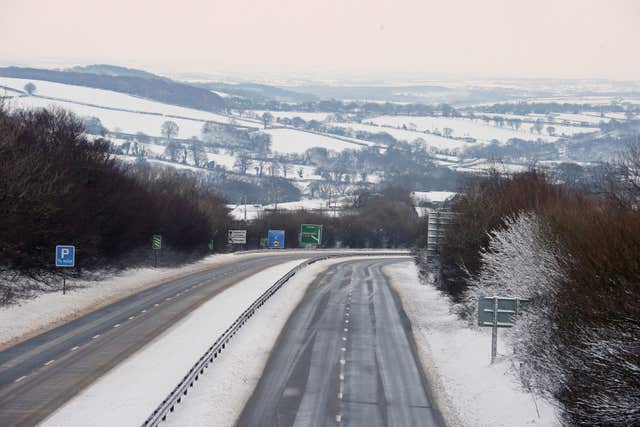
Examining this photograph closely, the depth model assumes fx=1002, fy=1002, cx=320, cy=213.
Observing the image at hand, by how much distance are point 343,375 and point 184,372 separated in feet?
18.5

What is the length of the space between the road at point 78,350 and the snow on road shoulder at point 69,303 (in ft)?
2.90

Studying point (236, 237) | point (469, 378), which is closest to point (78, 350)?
point (469, 378)

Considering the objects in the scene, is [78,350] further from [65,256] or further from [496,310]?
[65,256]

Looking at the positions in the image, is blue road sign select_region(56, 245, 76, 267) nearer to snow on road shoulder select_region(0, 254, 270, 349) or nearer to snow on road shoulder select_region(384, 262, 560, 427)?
snow on road shoulder select_region(0, 254, 270, 349)

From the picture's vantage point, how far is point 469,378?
36344mm

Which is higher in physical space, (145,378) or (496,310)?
(496,310)

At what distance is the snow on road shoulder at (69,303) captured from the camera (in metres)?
45.7

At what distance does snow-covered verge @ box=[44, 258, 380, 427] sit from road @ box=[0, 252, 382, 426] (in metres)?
0.68

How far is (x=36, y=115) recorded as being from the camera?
96.6 m

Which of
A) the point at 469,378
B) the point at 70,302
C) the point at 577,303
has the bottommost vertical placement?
the point at 70,302

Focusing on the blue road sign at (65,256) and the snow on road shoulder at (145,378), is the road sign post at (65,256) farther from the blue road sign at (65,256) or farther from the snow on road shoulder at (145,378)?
the snow on road shoulder at (145,378)

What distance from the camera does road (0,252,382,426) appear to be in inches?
1169

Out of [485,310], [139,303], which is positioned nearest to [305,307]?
[139,303]

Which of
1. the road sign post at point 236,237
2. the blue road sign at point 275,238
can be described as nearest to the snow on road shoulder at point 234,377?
the road sign post at point 236,237
